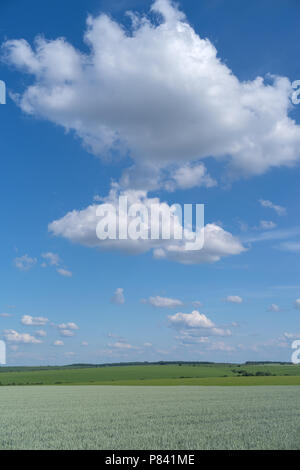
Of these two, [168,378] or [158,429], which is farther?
[168,378]

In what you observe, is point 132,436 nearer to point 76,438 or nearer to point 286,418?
point 76,438

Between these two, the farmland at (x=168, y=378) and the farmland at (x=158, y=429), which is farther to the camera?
the farmland at (x=168, y=378)

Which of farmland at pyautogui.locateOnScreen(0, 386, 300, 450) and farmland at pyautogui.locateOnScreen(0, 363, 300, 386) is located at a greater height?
farmland at pyautogui.locateOnScreen(0, 386, 300, 450)

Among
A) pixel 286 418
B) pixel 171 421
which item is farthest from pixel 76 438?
pixel 286 418

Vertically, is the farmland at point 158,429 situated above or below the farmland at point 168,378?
above

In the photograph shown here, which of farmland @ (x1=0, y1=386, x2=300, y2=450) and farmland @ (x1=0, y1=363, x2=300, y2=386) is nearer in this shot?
farmland @ (x1=0, y1=386, x2=300, y2=450)

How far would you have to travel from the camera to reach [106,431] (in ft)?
73.1

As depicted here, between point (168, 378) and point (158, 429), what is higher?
point (158, 429)
